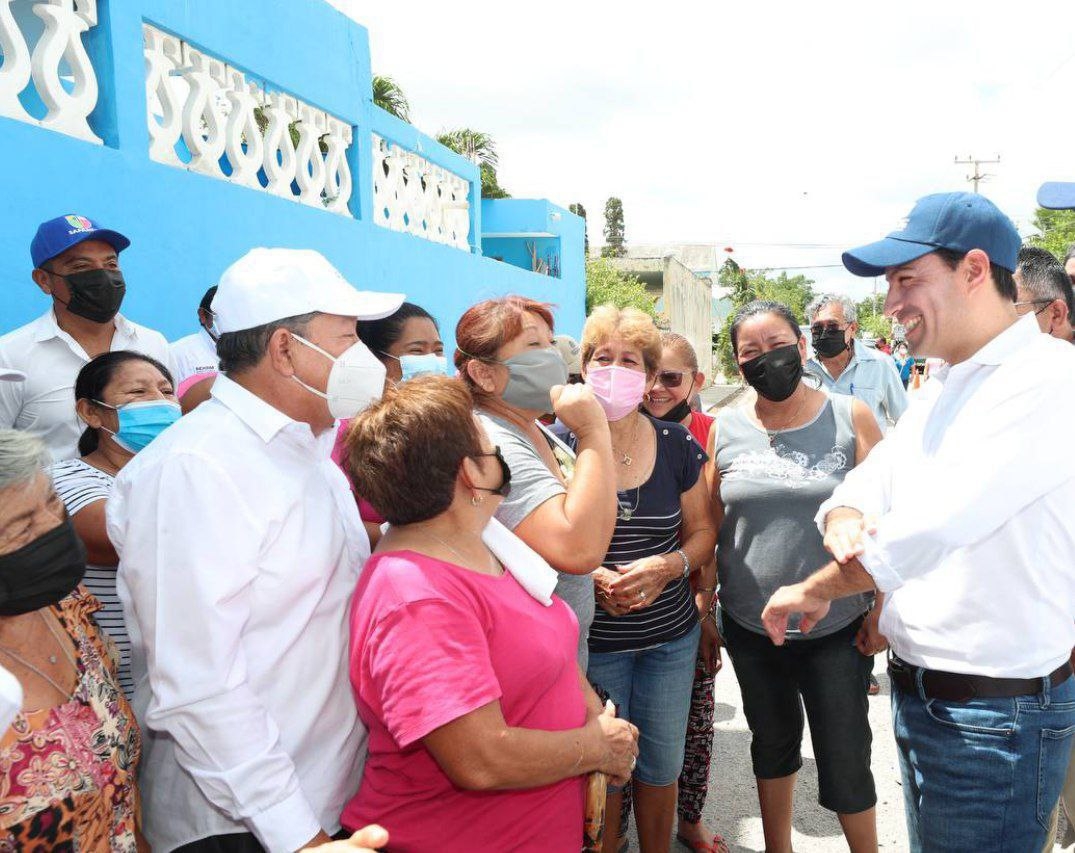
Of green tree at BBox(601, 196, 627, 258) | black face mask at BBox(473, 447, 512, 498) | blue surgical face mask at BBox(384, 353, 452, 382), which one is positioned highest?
green tree at BBox(601, 196, 627, 258)

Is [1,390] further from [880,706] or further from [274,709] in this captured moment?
[880,706]

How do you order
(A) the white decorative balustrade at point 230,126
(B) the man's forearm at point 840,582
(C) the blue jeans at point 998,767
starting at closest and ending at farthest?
1. (C) the blue jeans at point 998,767
2. (B) the man's forearm at point 840,582
3. (A) the white decorative balustrade at point 230,126

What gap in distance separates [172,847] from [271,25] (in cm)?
546

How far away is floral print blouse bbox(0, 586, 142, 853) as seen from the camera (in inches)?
51.6

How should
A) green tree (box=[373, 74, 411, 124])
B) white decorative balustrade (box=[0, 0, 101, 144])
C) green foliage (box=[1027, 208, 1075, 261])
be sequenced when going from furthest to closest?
green foliage (box=[1027, 208, 1075, 261])
green tree (box=[373, 74, 411, 124])
white decorative balustrade (box=[0, 0, 101, 144])

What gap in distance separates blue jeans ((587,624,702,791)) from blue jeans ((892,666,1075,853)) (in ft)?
2.91

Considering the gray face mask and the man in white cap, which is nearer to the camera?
the man in white cap

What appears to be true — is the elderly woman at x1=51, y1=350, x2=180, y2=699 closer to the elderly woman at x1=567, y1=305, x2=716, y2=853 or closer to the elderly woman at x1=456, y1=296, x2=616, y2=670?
the elderly woman at x1=456, y1=296, x2=616, y2=670

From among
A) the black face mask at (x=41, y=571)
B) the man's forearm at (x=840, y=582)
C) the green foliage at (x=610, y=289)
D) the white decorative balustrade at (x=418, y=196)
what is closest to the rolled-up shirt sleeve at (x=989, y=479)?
the man's forearm at (x=840, y=582)

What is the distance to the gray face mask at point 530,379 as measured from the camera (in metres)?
2.17

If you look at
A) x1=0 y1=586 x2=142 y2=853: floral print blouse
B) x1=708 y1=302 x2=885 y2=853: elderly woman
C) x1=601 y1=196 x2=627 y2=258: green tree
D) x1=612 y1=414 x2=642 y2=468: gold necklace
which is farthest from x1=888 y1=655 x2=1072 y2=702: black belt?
x1=601 y1=196 x2=627 y2=258: green tree

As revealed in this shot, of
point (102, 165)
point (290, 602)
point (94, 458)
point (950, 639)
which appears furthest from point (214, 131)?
point (950, 639)

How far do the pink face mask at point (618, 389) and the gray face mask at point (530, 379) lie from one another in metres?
0.46

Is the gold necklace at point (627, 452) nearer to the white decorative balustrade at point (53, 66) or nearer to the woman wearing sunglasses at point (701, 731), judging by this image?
the woman wearing sunglasses at point (701, 731)
